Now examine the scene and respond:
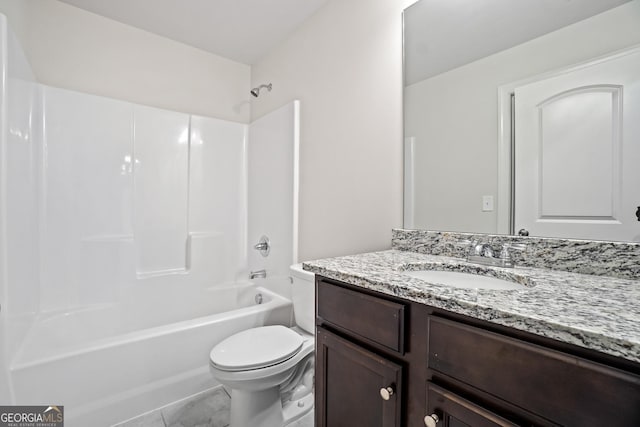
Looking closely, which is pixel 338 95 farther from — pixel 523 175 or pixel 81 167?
pixel 81 167

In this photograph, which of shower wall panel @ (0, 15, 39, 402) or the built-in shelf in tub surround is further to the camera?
shower wall panel @ (0, 15, 39, 402)

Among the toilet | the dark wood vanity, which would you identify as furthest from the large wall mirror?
the toilet

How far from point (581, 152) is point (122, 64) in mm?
2735

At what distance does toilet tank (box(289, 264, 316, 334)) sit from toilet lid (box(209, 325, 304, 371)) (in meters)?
0.10

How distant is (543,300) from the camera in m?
0.58

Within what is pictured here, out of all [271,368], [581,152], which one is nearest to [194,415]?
[271,368]

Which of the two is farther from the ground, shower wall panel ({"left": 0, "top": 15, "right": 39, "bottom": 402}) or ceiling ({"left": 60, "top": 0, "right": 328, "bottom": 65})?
ceiling ({"left": 60, "top": 0, "right": 328, "bottom": 65})

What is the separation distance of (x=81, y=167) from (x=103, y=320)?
40.9 inches

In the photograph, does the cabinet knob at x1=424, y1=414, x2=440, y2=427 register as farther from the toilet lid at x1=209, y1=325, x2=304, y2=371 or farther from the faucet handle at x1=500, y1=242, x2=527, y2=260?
the toilet lid at x1=209, y1=325, x2=304, y2=371

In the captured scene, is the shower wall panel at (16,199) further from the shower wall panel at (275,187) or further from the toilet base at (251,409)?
the shower wall panel at (275,187)

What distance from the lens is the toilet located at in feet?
4.00

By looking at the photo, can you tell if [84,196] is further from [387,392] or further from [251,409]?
[387,392]

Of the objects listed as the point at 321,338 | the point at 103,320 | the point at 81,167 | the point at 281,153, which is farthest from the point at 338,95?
the point at 103,320

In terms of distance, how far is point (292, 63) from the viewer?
6.75ft
